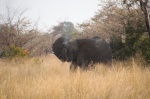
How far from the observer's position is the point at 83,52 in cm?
834

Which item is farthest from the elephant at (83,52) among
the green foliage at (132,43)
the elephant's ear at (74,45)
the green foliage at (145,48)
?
the green foliage at (132,43)

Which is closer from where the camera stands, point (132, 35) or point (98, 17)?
point (132, 35)

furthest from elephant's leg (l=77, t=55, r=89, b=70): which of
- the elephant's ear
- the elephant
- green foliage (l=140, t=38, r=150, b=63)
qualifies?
green foliage (l=140, t=38, r=150, b=63)

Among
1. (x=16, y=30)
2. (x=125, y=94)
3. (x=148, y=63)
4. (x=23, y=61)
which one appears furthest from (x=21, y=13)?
(x=125, y=94)

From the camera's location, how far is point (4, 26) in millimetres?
15742

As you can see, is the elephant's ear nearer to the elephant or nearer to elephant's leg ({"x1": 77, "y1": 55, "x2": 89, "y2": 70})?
the elephant

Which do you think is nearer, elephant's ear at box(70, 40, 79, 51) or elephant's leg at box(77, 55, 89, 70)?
elephant's leg at box(77, 55, 89, 70)

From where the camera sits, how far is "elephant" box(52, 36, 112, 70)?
823 cm

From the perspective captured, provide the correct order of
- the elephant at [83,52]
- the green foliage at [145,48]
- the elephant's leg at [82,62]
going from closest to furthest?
the elephant's leg at [82,62], the elephant at [83,52], the green foliage at [145,48]

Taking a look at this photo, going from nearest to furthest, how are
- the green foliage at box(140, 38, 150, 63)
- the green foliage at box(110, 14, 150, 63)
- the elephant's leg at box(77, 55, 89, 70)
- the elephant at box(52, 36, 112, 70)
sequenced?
1. the elephant's leg at box(77, 55, 89, 70)
2. the elephant at box(52, 36, 112, 70)
3. the green foliage at box(140, 38, 150, 63)
4. the green foliage at box(110, 14, 150, 63)

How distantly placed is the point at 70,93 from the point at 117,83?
1.19 meters

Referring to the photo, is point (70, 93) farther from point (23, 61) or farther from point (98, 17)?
point (98, 17)

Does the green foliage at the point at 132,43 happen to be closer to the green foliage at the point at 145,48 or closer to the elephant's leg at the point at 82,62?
the green foliage at the point at 145,48

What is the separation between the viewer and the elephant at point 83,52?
8.23m
